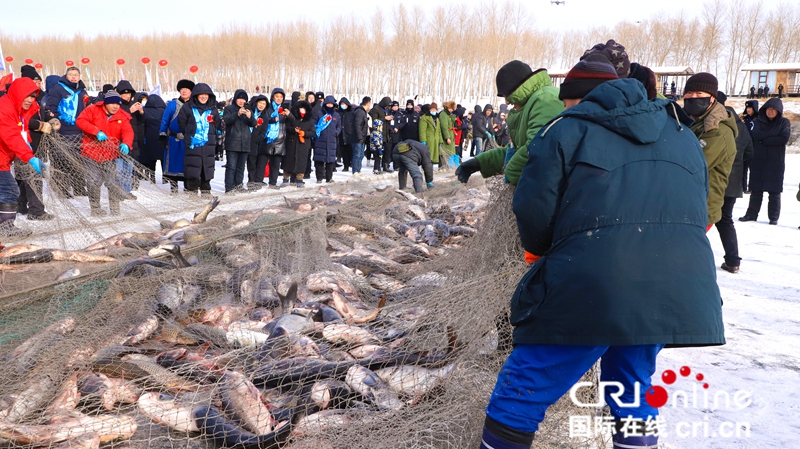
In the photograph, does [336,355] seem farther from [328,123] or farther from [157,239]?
[328,123]

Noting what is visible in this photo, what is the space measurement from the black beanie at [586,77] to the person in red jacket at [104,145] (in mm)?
6408

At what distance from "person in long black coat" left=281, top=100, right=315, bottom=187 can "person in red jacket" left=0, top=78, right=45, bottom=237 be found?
7095mm

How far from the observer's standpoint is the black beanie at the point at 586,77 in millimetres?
2609

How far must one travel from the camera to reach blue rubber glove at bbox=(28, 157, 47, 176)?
261 inches

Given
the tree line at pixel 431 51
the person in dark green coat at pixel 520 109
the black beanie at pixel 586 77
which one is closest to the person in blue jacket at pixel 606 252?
the black beanie at pixel 586 77

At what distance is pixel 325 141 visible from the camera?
48.3 ft

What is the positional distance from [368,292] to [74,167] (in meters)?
4.41

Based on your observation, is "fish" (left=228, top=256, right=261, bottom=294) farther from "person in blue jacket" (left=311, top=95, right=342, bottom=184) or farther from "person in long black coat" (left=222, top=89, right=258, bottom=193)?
"person in blue jacket" (left=311, top=95, right=342, bottom=184)

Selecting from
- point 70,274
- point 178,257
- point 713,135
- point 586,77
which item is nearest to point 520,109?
point 586,77

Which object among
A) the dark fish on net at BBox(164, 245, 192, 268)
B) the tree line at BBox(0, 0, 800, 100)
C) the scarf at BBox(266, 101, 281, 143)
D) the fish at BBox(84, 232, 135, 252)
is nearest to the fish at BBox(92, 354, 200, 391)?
the dark fish on net at BBox(164, 245, 192, 268)

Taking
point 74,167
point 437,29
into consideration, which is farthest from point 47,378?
point 437,29

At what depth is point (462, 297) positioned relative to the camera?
3338 mm

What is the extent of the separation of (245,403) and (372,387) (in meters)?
0.68

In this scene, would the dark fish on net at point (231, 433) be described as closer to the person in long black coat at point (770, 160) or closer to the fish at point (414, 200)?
the fish at point (414, 200)
